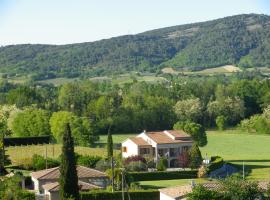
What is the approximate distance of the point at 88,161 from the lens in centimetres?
5625

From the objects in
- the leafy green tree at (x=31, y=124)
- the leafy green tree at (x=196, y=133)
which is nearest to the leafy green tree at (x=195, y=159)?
the leafy green tree at (x=196, y=133)

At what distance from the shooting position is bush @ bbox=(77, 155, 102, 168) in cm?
5603

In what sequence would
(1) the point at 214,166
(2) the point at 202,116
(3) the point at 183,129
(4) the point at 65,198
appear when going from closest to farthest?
(4) the point at 65,198
(1) the point at 214,166
(3) the point at 183,129
(2) the point at 202,116

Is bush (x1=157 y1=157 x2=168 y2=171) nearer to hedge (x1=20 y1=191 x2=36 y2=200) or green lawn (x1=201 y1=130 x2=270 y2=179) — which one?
green lawn (x1=201 y1=130 x2=270 y2=179)

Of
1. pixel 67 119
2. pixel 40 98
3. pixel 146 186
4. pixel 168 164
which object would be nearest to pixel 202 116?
pixel 40 98

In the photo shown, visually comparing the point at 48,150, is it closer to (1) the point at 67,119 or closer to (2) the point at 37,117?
(1) the point at 67,119

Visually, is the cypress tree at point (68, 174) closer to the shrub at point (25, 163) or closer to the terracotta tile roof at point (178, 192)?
the terracotta tile roof at point (178, 192)

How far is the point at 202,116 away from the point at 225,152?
28.9 metres

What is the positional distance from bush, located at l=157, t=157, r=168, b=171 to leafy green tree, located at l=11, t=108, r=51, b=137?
22.0m

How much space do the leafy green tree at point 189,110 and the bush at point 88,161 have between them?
46.0 m

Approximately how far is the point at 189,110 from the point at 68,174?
221ft

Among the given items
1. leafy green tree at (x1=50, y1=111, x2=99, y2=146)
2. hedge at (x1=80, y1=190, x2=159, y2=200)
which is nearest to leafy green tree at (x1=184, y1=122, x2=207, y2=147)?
leafy green tree at (x1=50, y1=111, x2=99, y2=146)

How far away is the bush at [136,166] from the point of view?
5822 cm

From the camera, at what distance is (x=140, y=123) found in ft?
322
